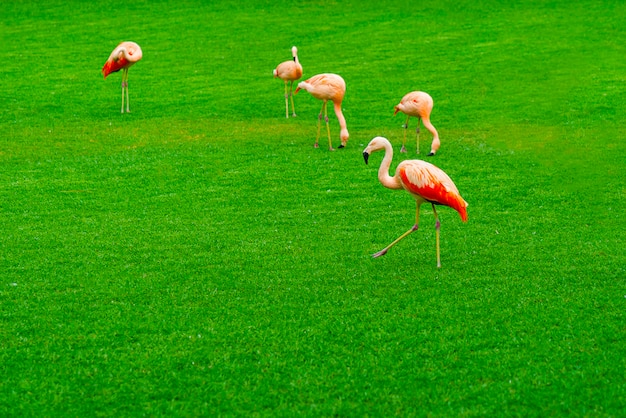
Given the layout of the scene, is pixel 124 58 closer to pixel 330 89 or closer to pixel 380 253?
pixel 330 89

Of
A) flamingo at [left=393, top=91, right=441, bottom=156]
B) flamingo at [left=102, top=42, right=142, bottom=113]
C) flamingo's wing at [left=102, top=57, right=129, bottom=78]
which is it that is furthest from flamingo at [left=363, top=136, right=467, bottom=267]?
flamingo's wing at [left=102, top=57, right=129, bottom=78]

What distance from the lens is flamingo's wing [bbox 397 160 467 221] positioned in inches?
283

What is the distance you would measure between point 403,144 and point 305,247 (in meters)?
4.36

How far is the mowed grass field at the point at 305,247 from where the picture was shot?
5.48 m

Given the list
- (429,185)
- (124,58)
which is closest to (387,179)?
(429,185)

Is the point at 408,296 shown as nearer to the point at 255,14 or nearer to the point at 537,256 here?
the point at 537,256

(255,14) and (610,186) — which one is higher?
(255,14)

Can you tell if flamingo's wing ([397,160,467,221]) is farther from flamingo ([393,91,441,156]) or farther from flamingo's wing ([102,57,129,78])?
flamingo's wing ([102,57,129,78])

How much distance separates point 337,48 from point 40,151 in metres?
9.89

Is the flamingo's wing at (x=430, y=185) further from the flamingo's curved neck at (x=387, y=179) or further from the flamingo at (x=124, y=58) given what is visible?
the flamingo at (x=124, y=58)

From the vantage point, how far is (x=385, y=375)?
557 cm

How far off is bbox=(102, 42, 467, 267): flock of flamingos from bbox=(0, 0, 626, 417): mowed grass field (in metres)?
0.45

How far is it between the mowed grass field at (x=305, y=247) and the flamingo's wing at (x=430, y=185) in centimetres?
69

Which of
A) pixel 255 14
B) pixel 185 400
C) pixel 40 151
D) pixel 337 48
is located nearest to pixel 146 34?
pixel 255 14
